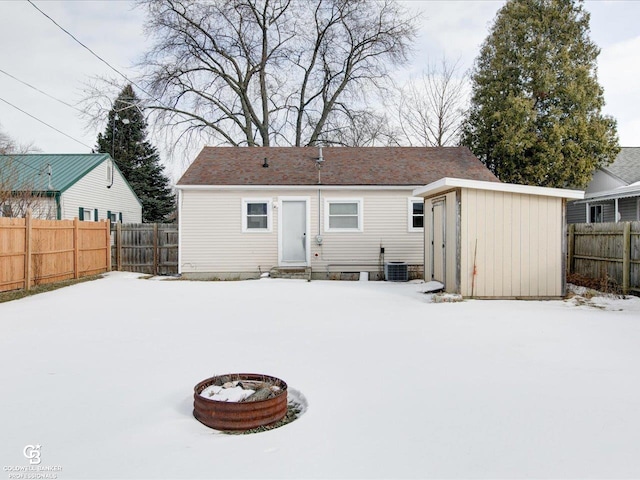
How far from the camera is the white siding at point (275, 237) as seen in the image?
49.9 feet

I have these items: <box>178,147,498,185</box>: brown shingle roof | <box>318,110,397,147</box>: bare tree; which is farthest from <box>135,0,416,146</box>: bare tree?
<box>178,147,498,185</box>: brown shingle roof

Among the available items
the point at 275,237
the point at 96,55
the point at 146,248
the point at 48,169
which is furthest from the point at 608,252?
the point at 48,169

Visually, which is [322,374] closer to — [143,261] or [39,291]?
[39,291]

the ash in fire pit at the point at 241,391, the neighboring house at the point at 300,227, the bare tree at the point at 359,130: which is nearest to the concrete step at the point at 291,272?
the neighboring house at the point at 300,227

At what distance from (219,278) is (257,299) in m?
4.89

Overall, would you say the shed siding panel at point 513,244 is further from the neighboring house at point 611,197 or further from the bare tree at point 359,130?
the bare tree at point 359,130

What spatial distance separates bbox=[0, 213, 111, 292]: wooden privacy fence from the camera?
11227 millimetres

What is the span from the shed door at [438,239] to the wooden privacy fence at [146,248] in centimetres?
884

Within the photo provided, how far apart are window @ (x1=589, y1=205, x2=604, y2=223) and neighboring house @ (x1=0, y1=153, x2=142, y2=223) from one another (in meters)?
22.5

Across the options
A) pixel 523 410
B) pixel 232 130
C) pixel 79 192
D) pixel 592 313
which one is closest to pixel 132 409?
pixel 523 410

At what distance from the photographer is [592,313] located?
8.81 meters

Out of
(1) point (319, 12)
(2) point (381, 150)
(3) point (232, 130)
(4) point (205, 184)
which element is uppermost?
(1) point (319, 12)

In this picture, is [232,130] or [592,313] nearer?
[592,313]

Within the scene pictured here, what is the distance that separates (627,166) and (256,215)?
17.3 meters
